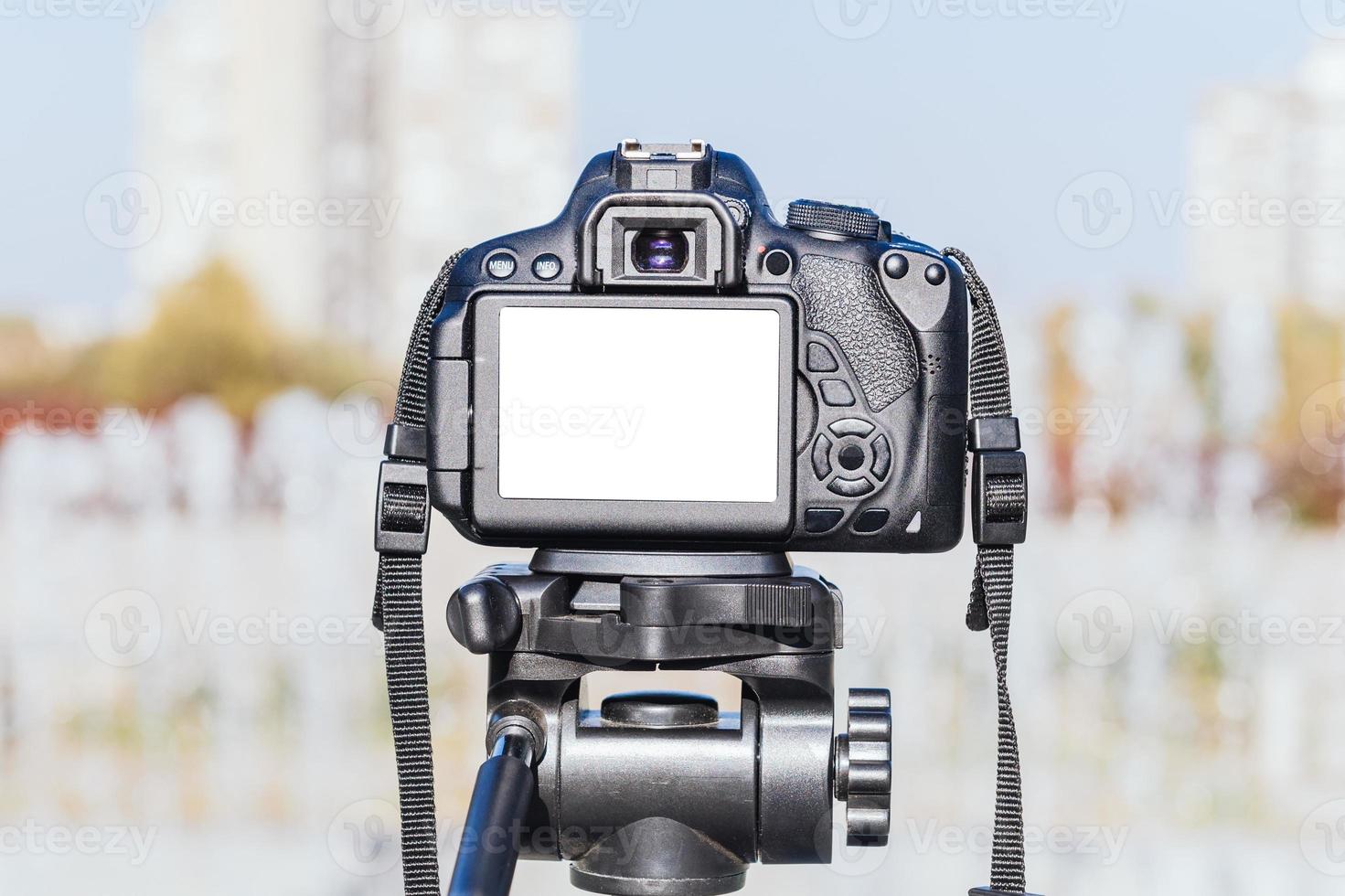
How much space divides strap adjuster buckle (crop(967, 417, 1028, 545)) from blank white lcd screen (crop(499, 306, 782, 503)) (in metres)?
0.14

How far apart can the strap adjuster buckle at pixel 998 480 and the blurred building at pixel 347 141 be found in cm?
1088

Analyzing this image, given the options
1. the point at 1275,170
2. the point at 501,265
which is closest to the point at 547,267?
the point at 501,265

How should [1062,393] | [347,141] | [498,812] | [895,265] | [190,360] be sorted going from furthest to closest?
[347,141], [190,360], [1062,393], [895,265], [498,812]

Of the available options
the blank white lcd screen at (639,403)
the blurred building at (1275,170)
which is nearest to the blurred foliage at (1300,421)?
the blurred building at (1275,170)

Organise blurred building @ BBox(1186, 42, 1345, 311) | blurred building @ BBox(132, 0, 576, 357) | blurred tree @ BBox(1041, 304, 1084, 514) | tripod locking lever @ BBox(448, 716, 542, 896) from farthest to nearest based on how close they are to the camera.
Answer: blurred building @ BBox(132, 0, 576, 357), blurred building @ BBox(1186, 42, 1345, 311), blurred tree @ BBox(1041, 304, 1084, 514), tripod locking lever @ BBox(448, 716, 542, 896)

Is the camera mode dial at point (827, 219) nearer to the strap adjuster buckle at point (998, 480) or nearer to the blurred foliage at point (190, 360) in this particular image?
the strap adjuster buckle at point (998, 480)

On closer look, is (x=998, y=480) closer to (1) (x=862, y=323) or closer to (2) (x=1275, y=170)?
(1) (x=862, y=323)

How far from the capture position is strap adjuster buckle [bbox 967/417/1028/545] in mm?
910

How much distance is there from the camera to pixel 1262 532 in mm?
4309

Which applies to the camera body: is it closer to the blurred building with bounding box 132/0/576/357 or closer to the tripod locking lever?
the tripod locking lever

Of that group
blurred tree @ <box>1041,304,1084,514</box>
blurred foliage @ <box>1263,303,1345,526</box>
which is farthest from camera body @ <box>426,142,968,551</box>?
blurred foliage @ <box>1263,303,1345,526</box>

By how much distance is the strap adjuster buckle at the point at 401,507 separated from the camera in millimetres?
922

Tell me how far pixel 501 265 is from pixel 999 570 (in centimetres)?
40

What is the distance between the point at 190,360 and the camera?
10812 mm
